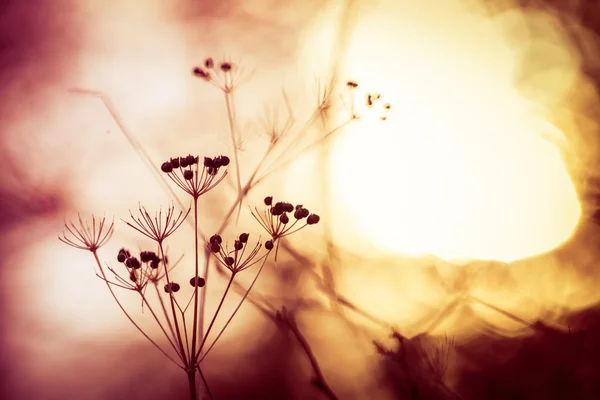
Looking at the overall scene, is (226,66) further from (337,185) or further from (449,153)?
(449,153)

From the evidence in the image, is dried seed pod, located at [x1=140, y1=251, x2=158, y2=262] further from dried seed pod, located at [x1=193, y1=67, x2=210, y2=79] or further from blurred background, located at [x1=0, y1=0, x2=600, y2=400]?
dried seed pod, located at [x1=193, y1=67, x2=210, y2=79]

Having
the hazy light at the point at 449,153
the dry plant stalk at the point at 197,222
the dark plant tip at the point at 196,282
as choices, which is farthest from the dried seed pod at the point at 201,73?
the dark plant tip at the point at 196,282

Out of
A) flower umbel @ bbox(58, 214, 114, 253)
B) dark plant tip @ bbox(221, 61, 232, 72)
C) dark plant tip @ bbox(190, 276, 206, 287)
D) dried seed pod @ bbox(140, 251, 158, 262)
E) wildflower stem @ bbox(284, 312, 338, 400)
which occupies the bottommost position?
wildflower stem @ bbox(284, 312, 338, 400)

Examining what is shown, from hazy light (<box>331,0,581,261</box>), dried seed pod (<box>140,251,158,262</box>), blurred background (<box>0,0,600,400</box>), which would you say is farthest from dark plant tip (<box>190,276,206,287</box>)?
hazy light (<box>331,0,581,261</box>)

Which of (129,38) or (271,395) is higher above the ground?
(129,38)

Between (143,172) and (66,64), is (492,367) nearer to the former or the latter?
(143,172)

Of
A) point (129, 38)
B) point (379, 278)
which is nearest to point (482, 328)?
point (379, 278)

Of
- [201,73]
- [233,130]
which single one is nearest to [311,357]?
[233,130]

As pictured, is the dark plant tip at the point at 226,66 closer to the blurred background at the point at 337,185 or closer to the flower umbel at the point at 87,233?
the blurred background at the point at 337,185
